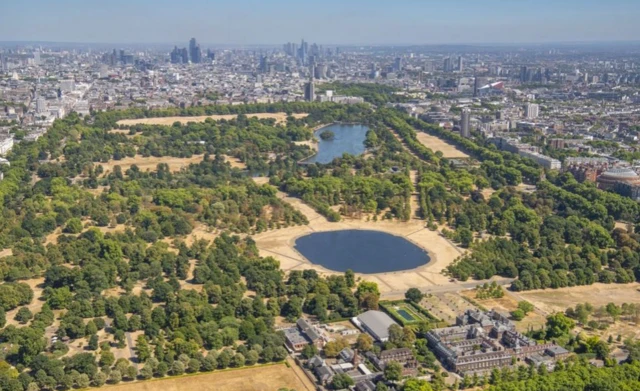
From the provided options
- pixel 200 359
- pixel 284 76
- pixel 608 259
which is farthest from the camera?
pixel 284 76

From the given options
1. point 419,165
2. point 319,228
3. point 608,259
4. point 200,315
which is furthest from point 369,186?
point 200,315

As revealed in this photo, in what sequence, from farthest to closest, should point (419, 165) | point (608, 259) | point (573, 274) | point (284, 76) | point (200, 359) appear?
point (284, 76) < point (419, 165) < point (608, 259) < point (573, 274) < point (200, 359)

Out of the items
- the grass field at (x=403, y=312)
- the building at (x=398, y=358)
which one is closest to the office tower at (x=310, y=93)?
the grass field at (x=403, y=312)

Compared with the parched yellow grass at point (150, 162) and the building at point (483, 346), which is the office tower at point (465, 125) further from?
the building at point (483, 346)

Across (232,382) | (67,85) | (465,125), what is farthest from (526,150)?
(67,85)

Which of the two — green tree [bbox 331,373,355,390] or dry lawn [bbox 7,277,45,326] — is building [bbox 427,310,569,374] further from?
dry lawn [bbox 7,277,45,326]

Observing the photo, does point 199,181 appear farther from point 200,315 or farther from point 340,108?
point 340,108
